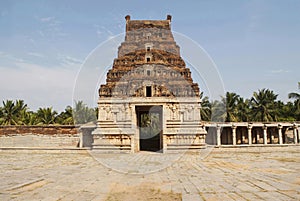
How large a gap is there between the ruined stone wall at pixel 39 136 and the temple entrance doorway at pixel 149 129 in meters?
7.24

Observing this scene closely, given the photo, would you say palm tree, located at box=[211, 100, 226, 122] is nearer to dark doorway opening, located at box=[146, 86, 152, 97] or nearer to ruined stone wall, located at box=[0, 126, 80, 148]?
dark doorway opening, located at box=[146, 86, 152, 97]

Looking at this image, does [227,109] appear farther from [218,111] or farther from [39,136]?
[39,136]

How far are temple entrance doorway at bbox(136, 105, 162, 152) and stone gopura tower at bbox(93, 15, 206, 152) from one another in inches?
30.3

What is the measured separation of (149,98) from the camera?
21781mm

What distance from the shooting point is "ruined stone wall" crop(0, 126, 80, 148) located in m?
25.9

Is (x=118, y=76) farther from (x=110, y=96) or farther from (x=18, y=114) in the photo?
(x=18, y=114)

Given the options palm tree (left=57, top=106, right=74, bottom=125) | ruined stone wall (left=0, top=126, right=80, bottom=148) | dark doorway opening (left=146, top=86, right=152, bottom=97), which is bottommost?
ruined stone wall (left=0, top=126, right=80, bottom=148)

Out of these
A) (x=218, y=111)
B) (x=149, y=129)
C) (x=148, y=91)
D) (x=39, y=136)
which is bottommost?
(x=39, y=136)

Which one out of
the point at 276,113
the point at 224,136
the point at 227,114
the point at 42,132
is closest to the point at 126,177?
the point at 42,132

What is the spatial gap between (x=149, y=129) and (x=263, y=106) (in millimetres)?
17561

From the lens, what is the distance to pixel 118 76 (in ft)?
81.7

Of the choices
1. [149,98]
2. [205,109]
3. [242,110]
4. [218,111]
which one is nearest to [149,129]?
[205,109]

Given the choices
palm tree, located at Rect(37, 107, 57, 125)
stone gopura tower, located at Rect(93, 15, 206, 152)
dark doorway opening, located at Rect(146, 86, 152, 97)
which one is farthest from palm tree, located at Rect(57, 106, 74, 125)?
dark doorway opening, located at Rect(146, 86, 152, 97)

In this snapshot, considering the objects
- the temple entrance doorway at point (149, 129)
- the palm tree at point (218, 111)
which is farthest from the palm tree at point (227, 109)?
the temple entrance doorway at point (149, 129)
